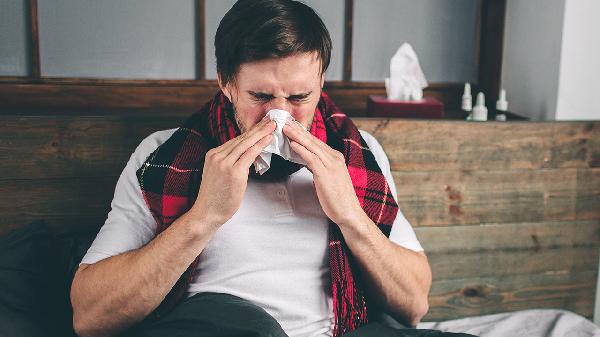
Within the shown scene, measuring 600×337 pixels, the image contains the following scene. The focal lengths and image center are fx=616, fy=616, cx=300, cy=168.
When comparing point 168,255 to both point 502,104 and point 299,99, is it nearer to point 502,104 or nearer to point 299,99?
point 299,99

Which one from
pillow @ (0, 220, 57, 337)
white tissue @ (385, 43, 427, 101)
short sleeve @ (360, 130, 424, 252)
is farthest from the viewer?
white tissue @ (385, 43, 427, 101)

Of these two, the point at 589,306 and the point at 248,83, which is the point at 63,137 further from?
the point at 589,306

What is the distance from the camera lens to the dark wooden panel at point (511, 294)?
206 centimetres

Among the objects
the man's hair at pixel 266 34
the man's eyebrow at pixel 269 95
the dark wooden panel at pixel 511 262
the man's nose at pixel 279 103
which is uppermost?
the man's hair at pixel 266 34

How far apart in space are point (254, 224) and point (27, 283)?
23.0 inches

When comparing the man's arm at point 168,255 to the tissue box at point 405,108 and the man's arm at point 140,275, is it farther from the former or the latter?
the tissue box at point 405,108

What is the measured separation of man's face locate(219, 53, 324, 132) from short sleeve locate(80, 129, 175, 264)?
1.02ft

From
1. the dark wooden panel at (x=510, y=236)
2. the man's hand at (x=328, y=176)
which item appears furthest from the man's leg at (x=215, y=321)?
the dark wooden panel at (x=510, y=236)

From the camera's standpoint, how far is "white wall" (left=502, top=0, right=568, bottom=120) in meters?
2.00

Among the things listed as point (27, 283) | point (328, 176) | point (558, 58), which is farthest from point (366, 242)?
point (558, 58)

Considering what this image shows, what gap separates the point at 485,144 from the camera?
6.51ft

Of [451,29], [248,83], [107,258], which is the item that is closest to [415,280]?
[248,83]

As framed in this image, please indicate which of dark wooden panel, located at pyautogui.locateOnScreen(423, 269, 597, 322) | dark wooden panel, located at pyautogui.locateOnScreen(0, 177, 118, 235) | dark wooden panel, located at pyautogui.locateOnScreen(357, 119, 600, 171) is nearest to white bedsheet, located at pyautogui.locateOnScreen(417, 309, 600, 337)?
dark wooden panel, located at pyautogui.locateOnScreen(423, 269, 597, 322)

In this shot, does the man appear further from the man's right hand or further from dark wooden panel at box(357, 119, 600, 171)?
dark wooden panel at box(357, 119, 600, 171)
